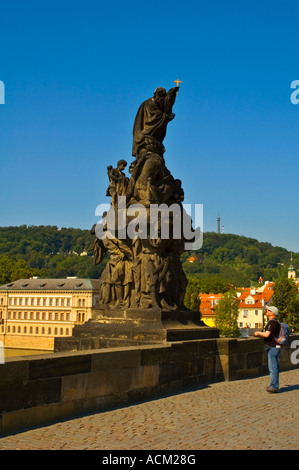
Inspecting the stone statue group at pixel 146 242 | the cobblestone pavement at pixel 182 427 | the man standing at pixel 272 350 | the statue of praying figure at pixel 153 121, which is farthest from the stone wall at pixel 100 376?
the statue of praying figure at pixel 153 121

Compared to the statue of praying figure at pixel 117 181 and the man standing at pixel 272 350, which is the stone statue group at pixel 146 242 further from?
the man standing at pixel 272 350

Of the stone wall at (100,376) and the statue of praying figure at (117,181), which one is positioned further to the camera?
the statue of praying figure at (117,181)

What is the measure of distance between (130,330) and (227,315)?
7034 centimetres

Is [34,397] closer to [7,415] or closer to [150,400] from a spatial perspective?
[7,415]

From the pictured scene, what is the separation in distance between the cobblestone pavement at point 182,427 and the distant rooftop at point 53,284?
88823 millimetres

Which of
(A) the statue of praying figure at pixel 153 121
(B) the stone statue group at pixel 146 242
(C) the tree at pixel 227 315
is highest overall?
(A) the statue of praying figure at pixel 153 121

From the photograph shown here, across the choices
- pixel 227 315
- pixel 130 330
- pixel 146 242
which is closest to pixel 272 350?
pixel 130 330

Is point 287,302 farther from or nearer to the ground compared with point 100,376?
farther from the ground

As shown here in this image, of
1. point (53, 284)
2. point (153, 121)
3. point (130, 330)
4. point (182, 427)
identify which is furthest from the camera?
point (53, 284)

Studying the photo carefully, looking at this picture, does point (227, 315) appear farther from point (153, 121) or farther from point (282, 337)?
point (282, 337)

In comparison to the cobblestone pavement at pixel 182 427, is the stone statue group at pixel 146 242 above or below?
above

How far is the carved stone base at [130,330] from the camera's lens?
34.7 feet

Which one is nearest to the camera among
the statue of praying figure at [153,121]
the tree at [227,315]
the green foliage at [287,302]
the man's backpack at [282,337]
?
the man's backpack at [282,337]

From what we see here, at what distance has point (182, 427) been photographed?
276 inches
